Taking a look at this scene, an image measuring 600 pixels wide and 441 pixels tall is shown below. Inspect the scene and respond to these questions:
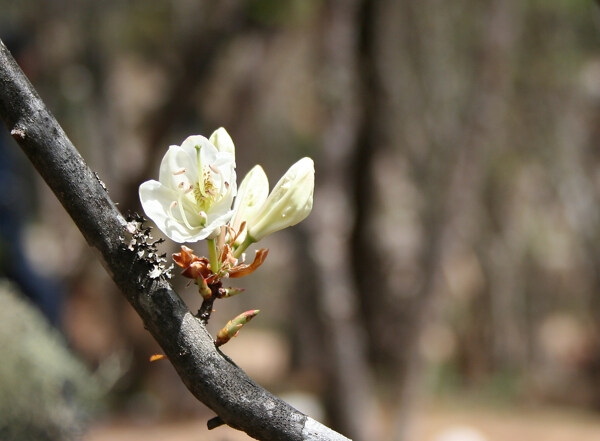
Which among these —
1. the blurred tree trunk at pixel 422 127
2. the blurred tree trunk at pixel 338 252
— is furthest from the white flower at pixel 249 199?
the blurred tree trunk at pixel 422 127

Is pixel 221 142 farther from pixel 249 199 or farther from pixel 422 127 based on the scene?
pixel 422 127

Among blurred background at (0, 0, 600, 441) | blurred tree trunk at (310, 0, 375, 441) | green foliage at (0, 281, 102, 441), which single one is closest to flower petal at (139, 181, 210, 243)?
green foliage at (0, 281, 102, 441)

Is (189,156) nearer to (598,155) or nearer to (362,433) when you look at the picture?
(362,433)

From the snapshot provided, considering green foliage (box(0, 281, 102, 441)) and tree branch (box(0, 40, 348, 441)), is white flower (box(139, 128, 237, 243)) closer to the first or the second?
tree branch (box(0, 40, 348, 441))

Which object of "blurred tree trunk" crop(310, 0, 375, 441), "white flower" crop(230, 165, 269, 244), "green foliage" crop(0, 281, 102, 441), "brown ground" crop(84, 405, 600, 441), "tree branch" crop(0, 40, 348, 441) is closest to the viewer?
"tree branch" crop(0, 40, 348, 441)

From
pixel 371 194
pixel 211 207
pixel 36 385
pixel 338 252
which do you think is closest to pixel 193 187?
pixel 211 207

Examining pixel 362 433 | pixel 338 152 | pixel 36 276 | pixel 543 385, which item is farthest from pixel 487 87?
pixel 543 385
